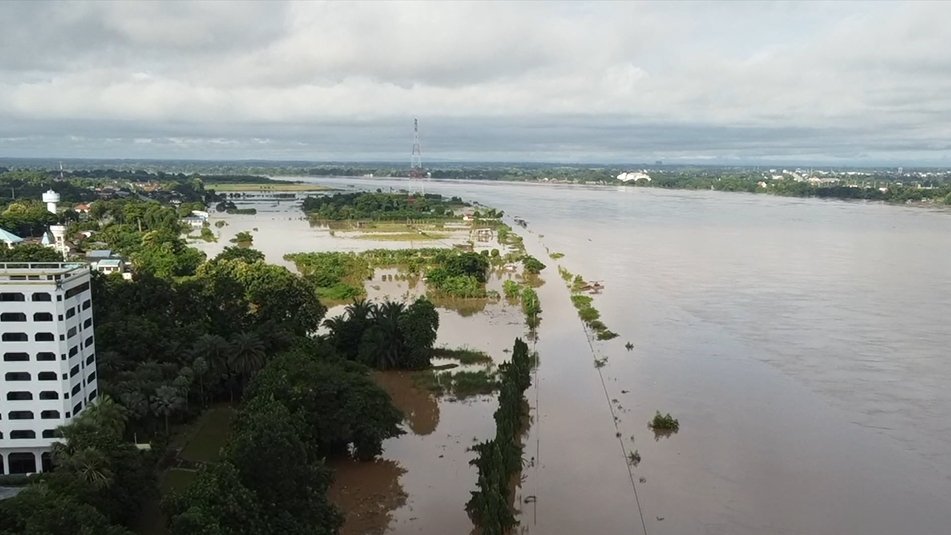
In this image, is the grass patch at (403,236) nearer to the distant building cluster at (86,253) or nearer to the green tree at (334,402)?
the distant building cluster at (86,253)

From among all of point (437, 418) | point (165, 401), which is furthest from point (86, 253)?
point (437, 418)

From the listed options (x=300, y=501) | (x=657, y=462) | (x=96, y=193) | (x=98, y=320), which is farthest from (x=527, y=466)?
(x=96, y=193)

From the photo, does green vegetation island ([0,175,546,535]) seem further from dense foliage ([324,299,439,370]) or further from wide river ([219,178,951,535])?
wide river ([219,178,951,535])

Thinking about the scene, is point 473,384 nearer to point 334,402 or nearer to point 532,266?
point 334,402

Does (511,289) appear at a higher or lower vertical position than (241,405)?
lower

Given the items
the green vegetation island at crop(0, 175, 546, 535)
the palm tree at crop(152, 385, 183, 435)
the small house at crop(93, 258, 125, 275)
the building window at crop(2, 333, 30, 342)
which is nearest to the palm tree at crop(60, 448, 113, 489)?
the green vegetation island at crop(0, 175, 546, 535)

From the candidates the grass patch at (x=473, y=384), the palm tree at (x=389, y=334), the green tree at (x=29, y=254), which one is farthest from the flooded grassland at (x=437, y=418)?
the green tree at (x=29, y=254)
